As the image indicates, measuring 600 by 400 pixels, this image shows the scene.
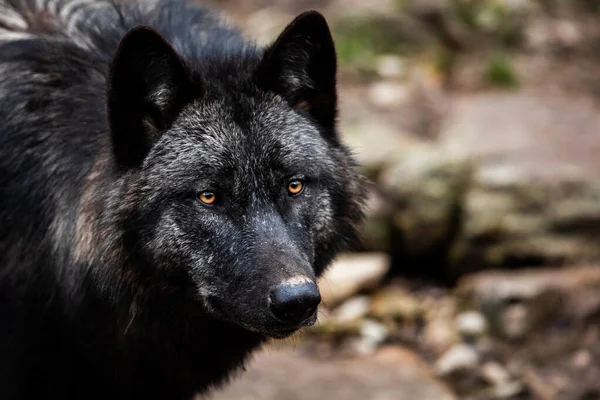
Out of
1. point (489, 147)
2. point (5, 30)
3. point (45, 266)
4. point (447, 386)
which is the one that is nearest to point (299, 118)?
point (45, 266)

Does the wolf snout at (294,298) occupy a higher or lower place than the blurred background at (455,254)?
higher

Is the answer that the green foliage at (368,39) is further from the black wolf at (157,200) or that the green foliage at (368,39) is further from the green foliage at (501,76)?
the black wolf at (157,200)

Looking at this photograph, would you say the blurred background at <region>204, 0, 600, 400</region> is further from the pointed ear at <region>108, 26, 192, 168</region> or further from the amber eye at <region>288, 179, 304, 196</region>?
the pointed ear at <region>108, 26, 192, 168</region>

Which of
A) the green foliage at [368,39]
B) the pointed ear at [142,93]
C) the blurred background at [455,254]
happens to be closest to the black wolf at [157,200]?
the pointed ear at [142,93]

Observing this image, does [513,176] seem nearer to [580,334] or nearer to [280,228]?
[580,334]

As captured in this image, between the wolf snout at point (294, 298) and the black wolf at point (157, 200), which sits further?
the black wolf at point (157, 200)

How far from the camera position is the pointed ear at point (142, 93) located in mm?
4004

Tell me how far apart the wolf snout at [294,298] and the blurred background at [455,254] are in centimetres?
192

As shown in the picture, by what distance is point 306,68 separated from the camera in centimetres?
445

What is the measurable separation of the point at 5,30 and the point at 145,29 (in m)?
1.37

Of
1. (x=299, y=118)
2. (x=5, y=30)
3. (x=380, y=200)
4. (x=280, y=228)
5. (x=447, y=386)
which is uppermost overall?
(x=5, y=30)

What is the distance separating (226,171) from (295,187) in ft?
1.12

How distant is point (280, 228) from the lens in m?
4.01

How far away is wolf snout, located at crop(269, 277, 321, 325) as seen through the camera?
371cm
